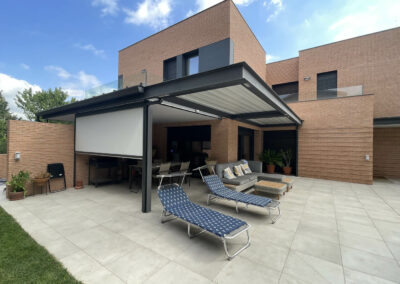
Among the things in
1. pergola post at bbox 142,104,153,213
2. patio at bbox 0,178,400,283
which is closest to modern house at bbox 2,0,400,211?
pergola post at bbox 142,104,153,213

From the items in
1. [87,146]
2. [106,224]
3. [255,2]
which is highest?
[255,2]

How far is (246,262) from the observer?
237cm

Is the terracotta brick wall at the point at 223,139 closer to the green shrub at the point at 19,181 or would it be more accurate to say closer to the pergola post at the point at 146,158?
the pergola post at the point at 146,158

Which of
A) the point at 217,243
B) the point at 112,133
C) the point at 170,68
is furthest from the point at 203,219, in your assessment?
the point at 170,68

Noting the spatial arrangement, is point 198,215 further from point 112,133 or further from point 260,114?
point 260,114

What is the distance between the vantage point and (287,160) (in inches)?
384

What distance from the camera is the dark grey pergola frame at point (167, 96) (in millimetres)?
2947

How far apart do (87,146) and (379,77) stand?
1514 centimetres

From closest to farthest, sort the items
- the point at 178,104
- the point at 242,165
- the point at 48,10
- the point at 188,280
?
the point at 188,280, the point at 178,104, the point at 242,165, the point at 48,10

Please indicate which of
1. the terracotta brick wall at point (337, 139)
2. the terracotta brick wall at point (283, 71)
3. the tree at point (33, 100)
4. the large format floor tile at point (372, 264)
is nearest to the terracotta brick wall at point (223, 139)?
the terracotta brick wall at point (337, 139)

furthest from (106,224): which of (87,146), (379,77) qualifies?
(379,77)

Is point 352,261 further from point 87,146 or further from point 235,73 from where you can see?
point 87,146

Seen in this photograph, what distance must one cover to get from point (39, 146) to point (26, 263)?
492cm

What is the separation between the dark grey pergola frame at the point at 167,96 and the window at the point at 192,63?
3911 millimetres
